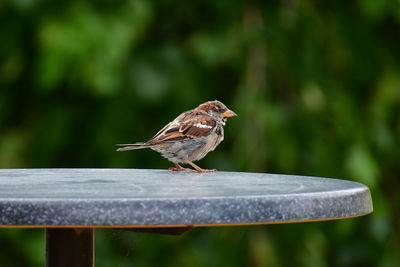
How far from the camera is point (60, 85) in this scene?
4.67m

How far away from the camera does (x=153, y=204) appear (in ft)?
5.79

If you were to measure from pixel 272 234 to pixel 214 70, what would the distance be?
0.98m

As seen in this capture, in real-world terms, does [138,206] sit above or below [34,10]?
below

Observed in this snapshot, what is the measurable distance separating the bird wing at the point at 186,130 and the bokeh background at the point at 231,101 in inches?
32.9

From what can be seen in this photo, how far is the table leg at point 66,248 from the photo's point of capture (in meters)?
2.32

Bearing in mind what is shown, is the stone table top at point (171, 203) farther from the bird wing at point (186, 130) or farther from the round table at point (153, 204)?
the bird wing at point (186, 130)

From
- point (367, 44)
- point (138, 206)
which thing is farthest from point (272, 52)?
point (138, 206)

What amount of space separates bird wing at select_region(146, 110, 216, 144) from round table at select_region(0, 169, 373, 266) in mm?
1076

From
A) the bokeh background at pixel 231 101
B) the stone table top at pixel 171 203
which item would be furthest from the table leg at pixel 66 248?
the bokeh background at pixel 231 101

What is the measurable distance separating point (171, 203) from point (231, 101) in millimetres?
3056

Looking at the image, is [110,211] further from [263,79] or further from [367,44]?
[367,44]

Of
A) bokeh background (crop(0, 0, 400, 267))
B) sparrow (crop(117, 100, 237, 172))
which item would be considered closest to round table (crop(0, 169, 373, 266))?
sparrow (crop(117, 100, 237, 172))

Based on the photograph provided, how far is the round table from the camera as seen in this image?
1744 mm

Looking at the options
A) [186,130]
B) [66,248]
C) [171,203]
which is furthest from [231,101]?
[171,203]
